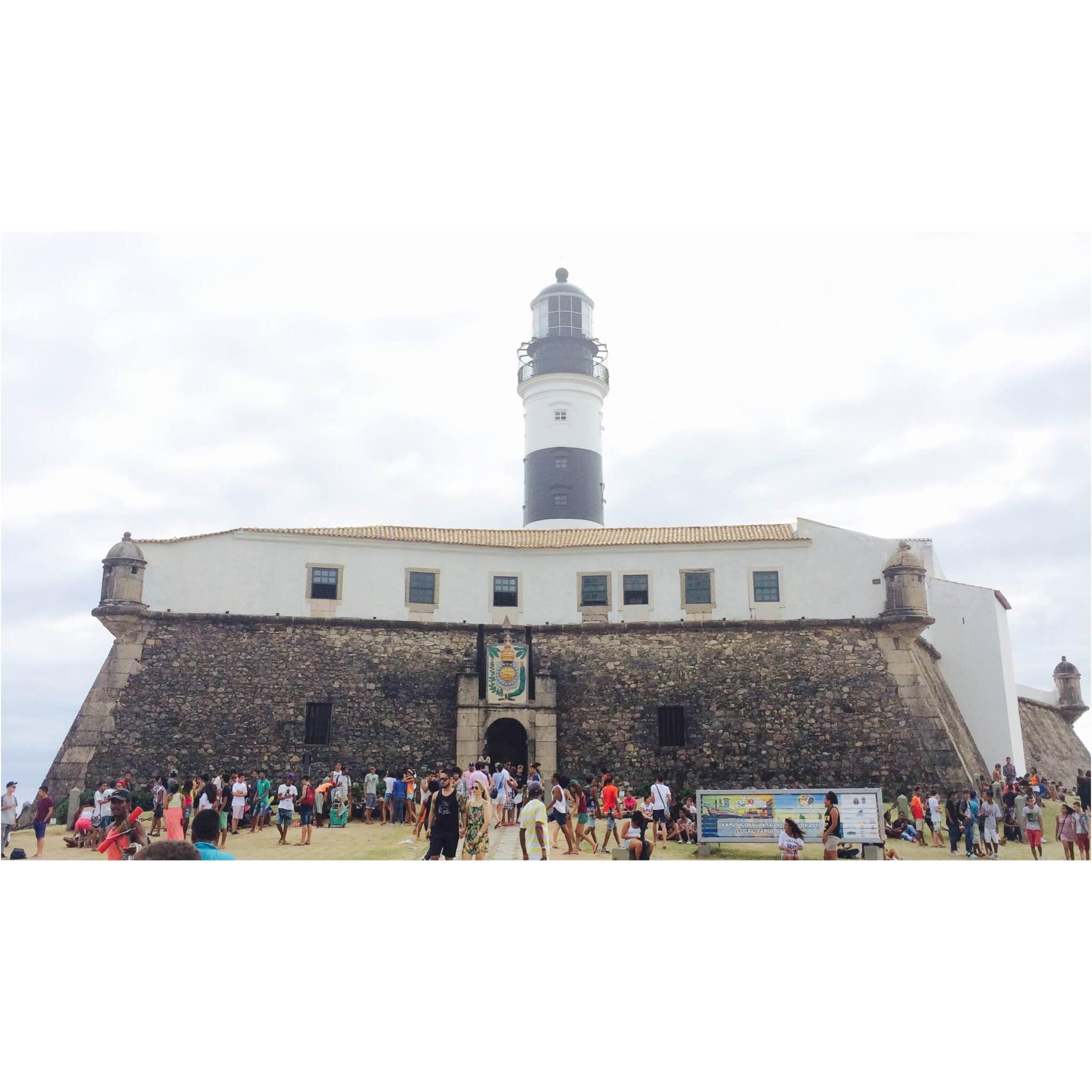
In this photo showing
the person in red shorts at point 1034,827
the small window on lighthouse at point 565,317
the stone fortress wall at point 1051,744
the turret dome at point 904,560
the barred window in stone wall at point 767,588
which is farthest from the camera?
the small window on lighthouse at point 565,317

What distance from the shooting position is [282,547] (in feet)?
79.3

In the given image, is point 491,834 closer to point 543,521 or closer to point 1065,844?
point 1065,844

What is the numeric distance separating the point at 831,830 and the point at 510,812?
22.0ft

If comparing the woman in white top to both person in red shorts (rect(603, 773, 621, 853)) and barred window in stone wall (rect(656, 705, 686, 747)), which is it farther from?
barred window in stone wall (rect(656, 705, 686, 747))

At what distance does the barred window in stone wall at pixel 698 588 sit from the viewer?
24578mm

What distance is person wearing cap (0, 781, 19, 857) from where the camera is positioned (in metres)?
14.4

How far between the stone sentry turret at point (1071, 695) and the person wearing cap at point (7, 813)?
3180cm

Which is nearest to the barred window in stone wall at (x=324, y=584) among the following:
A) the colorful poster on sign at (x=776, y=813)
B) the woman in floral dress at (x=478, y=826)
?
the colorful poster on sign at (x=776, y=813)

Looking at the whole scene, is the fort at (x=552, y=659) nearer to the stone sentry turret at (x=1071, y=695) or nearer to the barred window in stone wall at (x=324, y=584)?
the barred window in stone wall at (x=324, y=584)

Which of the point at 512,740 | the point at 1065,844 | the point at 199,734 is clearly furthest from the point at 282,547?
the point at 1065,844

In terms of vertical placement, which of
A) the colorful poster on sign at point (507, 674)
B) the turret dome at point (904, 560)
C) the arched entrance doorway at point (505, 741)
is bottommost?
the arched entrance doorway at point (505, 741)

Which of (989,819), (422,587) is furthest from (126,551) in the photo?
(989,819)

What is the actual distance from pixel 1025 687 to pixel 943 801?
13576 millimetres

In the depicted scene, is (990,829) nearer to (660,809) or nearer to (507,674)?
(660,809)
